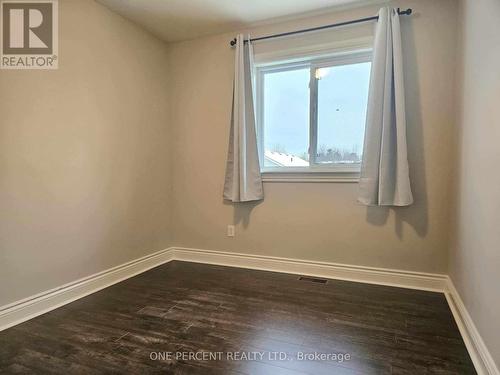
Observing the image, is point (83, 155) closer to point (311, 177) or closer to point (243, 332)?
point (243, 332)

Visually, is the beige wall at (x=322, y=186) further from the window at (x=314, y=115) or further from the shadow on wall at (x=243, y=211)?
the window at (x=314, y=115)

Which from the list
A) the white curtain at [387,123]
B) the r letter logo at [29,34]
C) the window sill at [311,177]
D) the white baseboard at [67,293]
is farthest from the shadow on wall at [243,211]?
the r letter logo at [29,34]

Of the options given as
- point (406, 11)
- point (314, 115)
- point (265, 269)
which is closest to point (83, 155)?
point (265, 269)

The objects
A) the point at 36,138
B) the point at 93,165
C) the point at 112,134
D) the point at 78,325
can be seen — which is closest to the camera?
the point at 78,325

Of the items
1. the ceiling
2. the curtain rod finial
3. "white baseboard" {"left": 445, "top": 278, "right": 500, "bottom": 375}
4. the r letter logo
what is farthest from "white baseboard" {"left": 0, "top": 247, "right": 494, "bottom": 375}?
the ceiling

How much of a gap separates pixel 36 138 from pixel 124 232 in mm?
1072

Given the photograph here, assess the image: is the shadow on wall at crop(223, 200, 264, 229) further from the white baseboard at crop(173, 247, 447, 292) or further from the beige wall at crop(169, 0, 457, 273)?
the white baseboard at crop(173, 247, 447, 292)

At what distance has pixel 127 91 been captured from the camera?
271 centimetres

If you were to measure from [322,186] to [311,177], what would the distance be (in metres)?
0.13

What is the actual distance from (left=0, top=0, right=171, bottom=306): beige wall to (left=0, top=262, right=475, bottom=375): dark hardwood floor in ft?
1.27

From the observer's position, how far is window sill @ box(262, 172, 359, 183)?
2596mm

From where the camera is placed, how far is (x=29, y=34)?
2010 millimetres

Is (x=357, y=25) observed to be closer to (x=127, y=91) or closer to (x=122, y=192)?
(x=127, y=91)

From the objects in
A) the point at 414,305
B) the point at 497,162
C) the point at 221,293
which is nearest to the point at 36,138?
the point at 221,293
